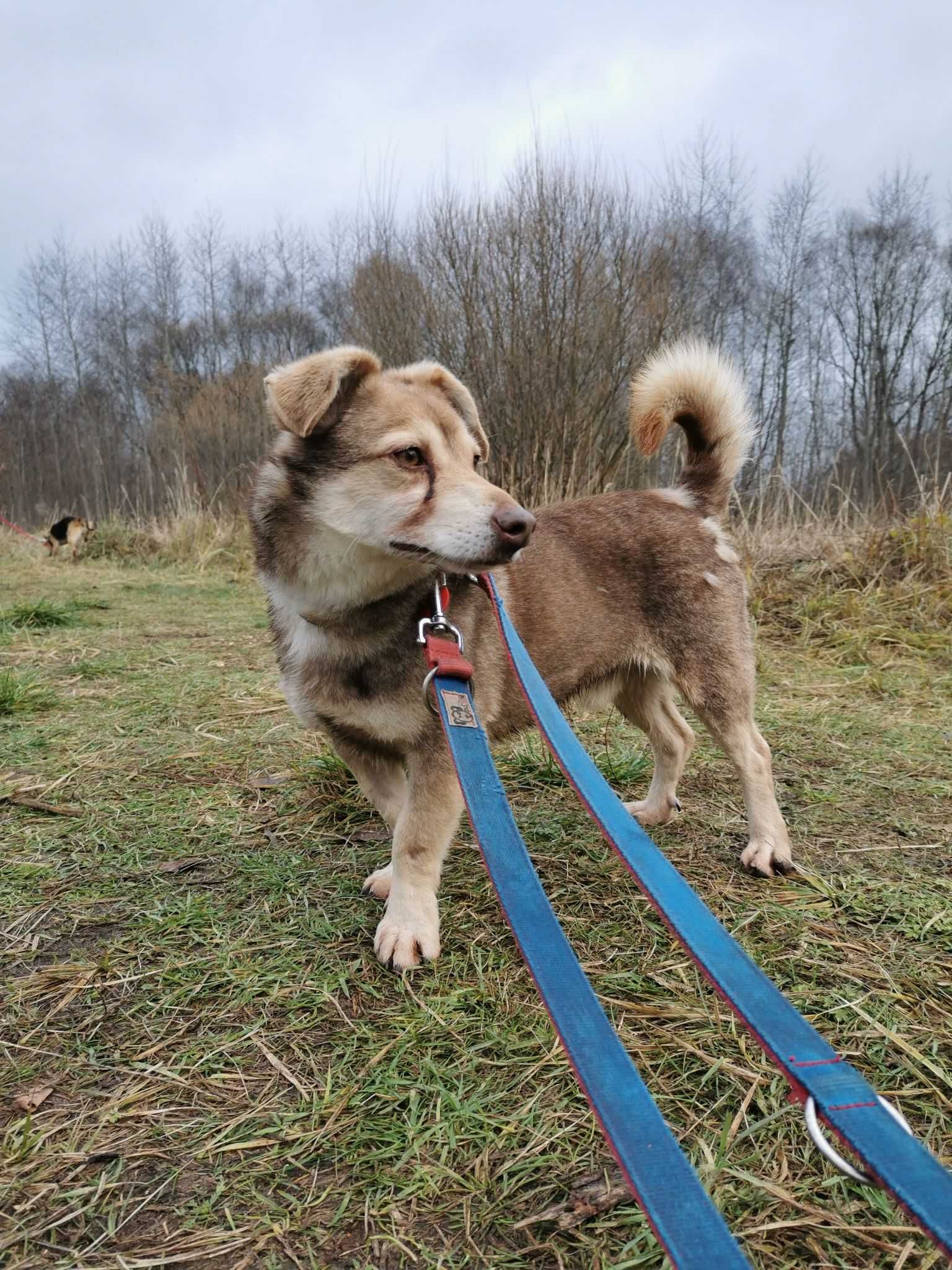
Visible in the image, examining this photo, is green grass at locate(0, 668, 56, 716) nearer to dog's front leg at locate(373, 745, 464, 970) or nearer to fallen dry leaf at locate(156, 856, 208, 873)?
fallen dry leaf at locate(156, 856, 208, 873)

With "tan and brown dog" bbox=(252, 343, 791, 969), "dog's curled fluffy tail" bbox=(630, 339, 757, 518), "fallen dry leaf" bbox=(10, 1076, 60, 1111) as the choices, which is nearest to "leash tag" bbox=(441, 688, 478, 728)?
"tan and brown dog" bbox=(252, 343, 791, 969)

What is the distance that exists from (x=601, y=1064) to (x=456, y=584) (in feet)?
5.55

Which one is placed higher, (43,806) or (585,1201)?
(43,806)

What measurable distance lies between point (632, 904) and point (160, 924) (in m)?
1.25

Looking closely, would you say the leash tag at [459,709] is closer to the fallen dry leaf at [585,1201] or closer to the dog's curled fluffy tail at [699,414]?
the fallen dry leaf at [585,1201]

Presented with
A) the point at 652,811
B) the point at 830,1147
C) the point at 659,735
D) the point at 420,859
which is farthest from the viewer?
the point at 659,735

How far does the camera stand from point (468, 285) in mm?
10297

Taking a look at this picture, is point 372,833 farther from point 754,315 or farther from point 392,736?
point 754,315

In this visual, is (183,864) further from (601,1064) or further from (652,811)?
(601,1064)

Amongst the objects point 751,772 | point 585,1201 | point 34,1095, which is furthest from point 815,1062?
point 751,772

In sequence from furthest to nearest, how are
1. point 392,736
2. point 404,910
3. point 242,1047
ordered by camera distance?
point 392,736 → point 404,910 → point 242,1047

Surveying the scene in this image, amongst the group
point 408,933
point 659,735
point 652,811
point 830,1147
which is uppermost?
point 830,1147

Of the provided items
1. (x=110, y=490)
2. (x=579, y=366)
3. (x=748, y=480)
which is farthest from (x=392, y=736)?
(x=110, y=490)

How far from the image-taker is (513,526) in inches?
76.1
